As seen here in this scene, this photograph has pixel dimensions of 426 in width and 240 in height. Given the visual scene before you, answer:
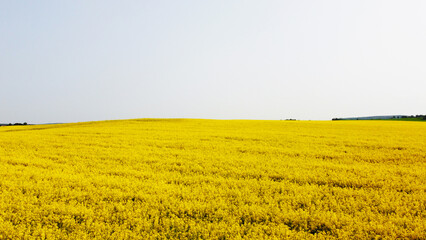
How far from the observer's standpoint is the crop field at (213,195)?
15.9 ft

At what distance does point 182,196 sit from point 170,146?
7195 millimetres

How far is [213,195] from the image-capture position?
21.1 ft

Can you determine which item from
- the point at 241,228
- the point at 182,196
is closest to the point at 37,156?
the point at 182,196

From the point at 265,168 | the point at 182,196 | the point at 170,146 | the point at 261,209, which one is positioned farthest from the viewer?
the point at 170,146

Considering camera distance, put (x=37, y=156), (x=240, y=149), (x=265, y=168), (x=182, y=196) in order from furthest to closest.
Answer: (x=240, y=149), (x=37, y=156), (x=265, y=168), (x=182, y=196)

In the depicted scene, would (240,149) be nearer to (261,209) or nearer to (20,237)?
(261,209)

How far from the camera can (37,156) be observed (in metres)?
11.4

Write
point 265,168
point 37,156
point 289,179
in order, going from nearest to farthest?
point 289,179
point 265,168
point 37,156

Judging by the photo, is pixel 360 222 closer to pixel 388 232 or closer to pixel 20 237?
pixel 388 232

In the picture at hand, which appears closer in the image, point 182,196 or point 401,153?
point 182,196

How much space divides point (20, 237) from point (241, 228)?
384cm

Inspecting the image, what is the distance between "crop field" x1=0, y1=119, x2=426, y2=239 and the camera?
4.86 m

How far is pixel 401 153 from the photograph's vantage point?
1152 centimetres

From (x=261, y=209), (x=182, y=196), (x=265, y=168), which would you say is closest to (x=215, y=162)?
(x=265, y=168)
